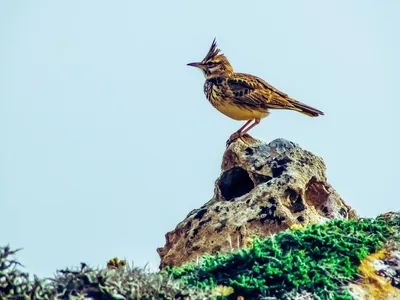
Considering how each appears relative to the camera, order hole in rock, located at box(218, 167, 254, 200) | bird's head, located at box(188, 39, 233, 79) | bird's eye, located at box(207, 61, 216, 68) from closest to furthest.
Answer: hole in rock, located at box(218, 167, 254, 200)
bird's head, located at box(188, 39, 233, 79)
bird's eye, located at box(207, 61, 216, 68)

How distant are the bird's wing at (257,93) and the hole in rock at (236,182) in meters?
4.37

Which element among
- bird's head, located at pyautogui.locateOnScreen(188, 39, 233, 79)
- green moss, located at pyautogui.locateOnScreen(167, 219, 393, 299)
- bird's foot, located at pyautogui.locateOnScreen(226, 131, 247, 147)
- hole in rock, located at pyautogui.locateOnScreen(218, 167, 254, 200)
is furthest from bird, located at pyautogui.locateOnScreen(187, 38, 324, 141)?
green moss, located at pyautogui.locateOnScreen(167, 219, 393, 299)

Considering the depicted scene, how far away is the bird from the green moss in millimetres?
6650

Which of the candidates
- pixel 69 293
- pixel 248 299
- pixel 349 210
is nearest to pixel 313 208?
pixel 349 210

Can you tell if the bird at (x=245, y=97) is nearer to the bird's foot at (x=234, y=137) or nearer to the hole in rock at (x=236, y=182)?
the bird's foot at (x=234, y=137)

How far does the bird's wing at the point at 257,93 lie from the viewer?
14727 millimetres

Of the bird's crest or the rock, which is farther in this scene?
the bird's crest

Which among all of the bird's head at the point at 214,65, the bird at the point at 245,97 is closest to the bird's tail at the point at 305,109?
the bird at the point at 245,97

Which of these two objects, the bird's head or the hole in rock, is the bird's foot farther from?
the bird's head

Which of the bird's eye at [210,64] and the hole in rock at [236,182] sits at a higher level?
the bird's eye at [210,64]

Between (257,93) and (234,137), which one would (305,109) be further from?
(234,137)

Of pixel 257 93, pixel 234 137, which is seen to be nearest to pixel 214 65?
pixel 257 93

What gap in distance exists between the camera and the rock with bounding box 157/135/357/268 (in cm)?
946

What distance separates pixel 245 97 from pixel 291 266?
7712 millimetres
